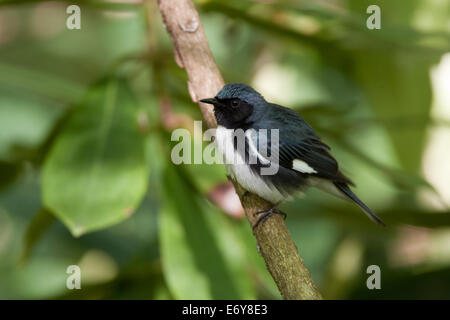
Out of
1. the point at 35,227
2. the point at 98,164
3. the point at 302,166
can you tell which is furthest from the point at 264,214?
the point at 35,227

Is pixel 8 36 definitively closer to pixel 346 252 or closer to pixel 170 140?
pixel 170 140

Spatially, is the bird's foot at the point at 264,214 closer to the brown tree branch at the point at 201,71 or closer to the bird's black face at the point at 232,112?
the brown tree branch at the point at 201,71

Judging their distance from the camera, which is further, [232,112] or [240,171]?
[232,112]

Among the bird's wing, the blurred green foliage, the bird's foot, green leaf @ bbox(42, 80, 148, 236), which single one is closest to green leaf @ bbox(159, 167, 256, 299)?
the blurred green foliage

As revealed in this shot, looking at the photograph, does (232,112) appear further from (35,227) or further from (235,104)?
(35,227)

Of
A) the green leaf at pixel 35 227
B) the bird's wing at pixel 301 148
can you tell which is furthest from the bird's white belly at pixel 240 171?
the green leaf at pixel 35 227

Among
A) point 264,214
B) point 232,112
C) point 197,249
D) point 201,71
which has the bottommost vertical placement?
point 197,249
